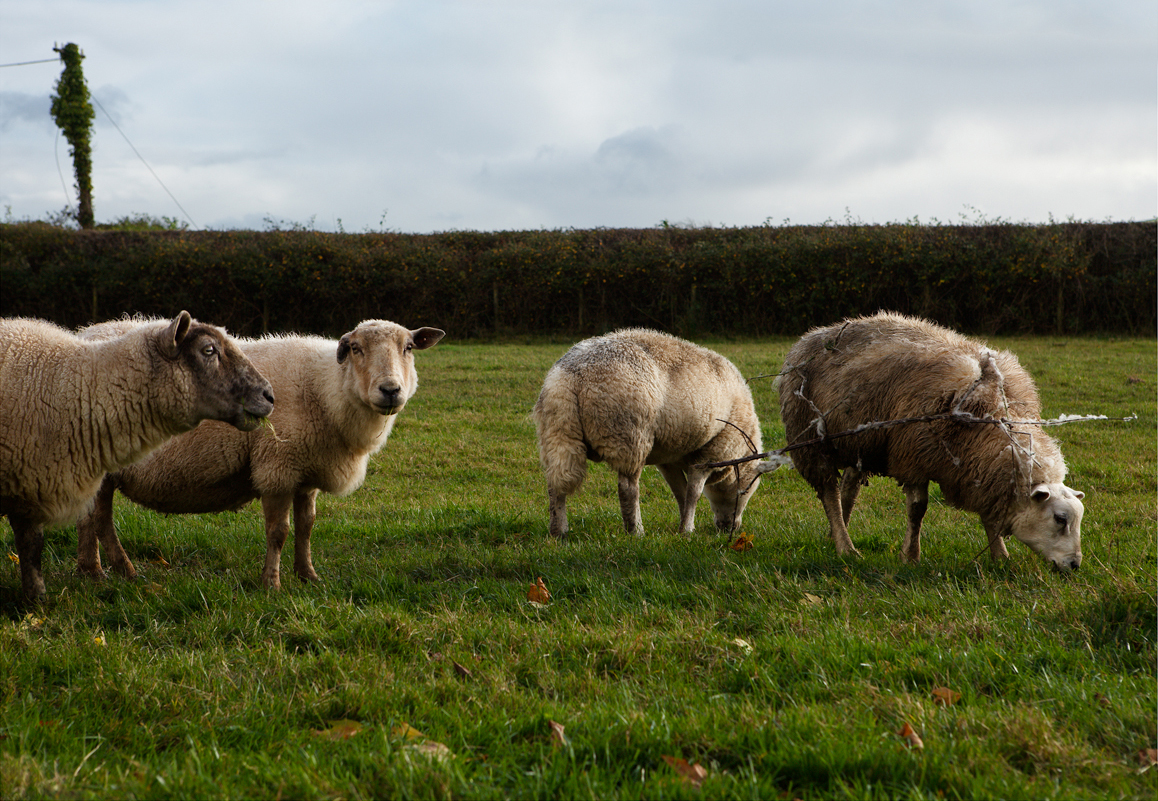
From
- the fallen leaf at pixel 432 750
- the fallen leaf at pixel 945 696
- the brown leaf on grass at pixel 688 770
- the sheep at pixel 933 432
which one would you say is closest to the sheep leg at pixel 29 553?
the fallen leaf at pixel 432 750

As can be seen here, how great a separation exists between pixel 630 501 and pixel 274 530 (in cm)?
273

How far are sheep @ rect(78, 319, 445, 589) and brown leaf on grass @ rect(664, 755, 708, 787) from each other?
10.1 feet

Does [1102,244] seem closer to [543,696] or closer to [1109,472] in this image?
[1109,472]

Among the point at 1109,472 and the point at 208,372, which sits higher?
the point at 208,372

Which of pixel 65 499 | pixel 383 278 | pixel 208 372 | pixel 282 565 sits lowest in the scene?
A: pixel 282 565

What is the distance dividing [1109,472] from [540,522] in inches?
251

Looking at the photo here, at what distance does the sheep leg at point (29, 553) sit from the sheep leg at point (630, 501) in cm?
390

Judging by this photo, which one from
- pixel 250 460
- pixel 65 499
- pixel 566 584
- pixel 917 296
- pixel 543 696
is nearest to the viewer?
pixel 543 696

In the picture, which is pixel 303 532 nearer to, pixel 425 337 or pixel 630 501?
pixel 425 337

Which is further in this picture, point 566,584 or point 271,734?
point 566,584

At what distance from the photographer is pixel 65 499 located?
455cm

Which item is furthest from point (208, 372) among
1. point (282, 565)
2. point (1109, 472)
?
point (1109, 472)

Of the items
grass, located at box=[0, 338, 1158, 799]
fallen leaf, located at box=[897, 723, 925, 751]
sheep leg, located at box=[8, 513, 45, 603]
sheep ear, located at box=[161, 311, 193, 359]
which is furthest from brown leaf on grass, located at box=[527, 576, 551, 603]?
sheep leg, located at box=[8, 513, 45, 603]

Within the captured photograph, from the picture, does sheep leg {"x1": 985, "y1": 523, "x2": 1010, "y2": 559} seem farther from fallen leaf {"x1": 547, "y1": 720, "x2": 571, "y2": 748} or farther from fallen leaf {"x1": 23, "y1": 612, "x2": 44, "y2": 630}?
fallen leaf {"x1": 23, "y1": 612, "x2": 44, "y2": 630}
